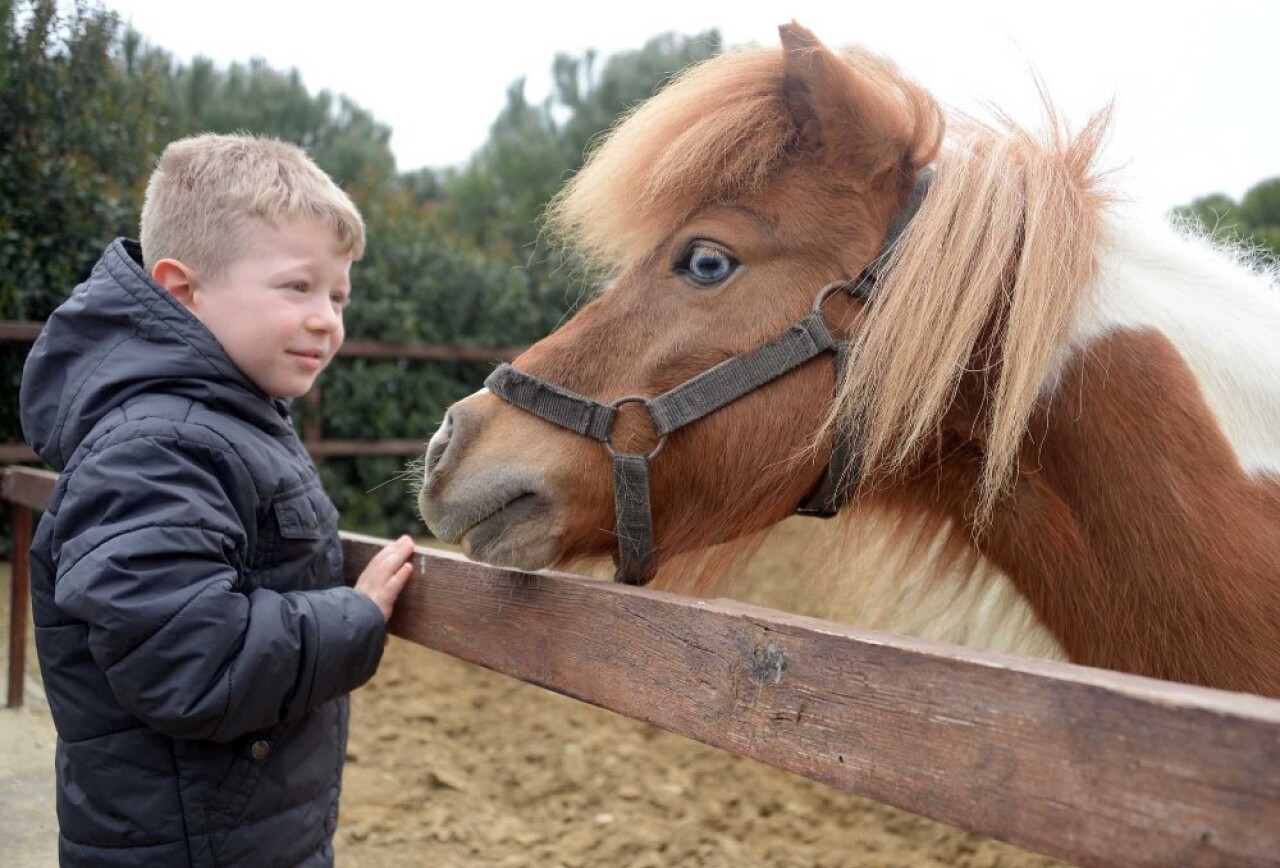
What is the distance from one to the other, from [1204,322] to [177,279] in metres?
1.80

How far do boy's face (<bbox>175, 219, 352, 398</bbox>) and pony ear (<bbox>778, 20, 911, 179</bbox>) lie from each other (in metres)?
0.87

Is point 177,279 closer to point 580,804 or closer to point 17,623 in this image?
point 580,804

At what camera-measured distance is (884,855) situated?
10.9 feet

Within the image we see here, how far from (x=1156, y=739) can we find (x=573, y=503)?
1.02m

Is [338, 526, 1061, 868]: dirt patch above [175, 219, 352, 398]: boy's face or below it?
below

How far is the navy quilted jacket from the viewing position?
4.31 feet

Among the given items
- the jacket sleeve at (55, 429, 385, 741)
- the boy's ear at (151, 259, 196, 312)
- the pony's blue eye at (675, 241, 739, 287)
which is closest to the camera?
the jacket sleeve at (55, 429, 385, 741)

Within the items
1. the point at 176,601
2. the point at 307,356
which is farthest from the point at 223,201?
the point at 176,601

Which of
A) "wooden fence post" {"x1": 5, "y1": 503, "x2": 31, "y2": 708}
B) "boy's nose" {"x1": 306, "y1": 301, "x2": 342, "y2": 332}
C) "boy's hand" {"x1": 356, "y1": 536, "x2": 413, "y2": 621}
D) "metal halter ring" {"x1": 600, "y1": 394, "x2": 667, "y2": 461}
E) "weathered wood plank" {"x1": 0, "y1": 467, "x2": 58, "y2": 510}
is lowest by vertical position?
"wooden fence post" {"x1": 5, "y1": 503, "x2": 31, "y2": 708}

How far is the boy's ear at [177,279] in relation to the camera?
1.58 m

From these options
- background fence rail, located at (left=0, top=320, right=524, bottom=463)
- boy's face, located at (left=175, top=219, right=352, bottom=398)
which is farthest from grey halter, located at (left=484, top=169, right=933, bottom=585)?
background fence rail, located at (left=0, top=320, right=524, bottom=463)

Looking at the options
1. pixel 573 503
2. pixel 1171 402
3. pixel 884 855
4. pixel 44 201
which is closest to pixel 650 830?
pixel 884 855

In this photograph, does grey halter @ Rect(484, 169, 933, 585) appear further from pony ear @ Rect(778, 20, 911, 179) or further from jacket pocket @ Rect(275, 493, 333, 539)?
jacket pocket @ Rect(275, 493, 333, 539)

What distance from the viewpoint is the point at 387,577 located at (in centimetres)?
177
